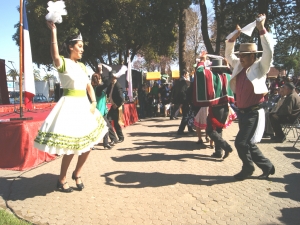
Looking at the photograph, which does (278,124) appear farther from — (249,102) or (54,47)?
(54,47)

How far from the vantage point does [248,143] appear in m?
4.50

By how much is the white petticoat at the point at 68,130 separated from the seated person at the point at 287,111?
17.9 ft

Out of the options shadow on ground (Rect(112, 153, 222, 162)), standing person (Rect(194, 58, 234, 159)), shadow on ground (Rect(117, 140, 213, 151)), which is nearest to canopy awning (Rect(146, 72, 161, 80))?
shadow on ground (Rect(117, 140, 213, 151))

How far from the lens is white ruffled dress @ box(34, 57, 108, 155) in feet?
12.6

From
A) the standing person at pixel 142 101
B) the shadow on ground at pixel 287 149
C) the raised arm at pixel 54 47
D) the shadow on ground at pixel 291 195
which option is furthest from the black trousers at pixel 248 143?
the standing person at pixel 142 101

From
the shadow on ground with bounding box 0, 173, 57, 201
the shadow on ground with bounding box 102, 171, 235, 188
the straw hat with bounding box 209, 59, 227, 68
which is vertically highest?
the straw hat with bounding box 209, 59, 227, 68

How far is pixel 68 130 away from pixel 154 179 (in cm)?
169

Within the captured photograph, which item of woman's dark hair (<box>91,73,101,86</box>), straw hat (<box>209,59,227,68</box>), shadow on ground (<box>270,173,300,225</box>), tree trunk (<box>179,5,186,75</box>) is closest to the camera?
shadow on ground (<box>270,173,300,225</box>)

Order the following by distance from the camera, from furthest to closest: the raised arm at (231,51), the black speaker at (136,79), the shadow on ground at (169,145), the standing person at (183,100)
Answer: the black speaker at (136,79)
the standing person at (183,100)
the shadow on ground at (169,145)
the raised arm at (231,51)

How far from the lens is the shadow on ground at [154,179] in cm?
463

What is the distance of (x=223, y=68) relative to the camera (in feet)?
19.7

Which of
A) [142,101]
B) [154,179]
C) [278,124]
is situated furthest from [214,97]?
[142,101]

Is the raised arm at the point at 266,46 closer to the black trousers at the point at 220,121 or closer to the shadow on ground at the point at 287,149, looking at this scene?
the black trousers at the point at 220,121

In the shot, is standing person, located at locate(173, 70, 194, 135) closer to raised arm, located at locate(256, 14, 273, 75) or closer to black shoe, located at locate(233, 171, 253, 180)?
black shoe, located at locate(233, 171, 253, 180)
